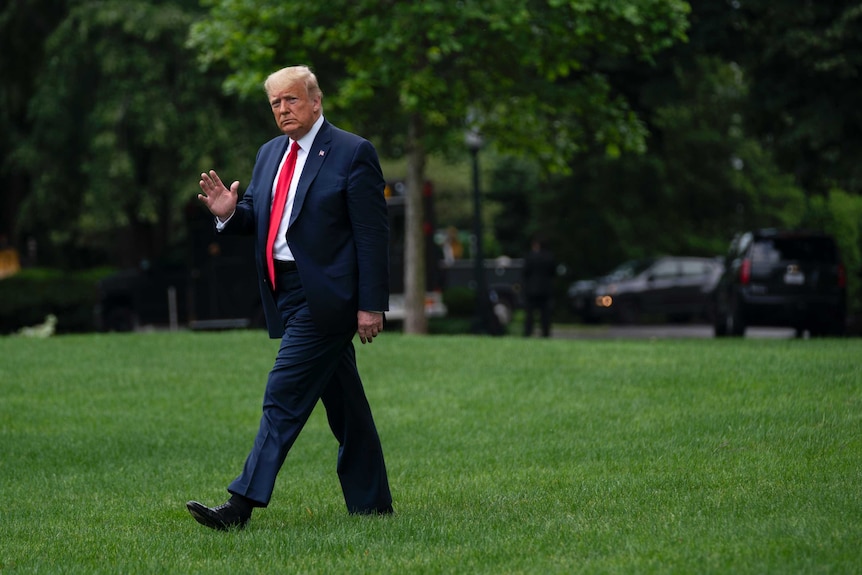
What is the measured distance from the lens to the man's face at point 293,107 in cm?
589

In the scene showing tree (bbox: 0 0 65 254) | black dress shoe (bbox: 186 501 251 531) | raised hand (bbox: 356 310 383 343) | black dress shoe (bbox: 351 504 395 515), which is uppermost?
tree (bbox: 0 0 65 254)

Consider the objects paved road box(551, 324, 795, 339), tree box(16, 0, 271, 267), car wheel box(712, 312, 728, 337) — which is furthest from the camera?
paved road box(551, 324, 795, 339)

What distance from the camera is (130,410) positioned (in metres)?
11.2

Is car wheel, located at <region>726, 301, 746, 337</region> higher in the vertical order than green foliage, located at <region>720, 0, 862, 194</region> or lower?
lower

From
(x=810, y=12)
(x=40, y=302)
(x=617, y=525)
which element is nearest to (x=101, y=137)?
(x=40, y=302)

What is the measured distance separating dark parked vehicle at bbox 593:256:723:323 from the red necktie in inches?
1082

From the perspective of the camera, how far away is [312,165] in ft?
19.5

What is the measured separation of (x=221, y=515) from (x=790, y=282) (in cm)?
1591

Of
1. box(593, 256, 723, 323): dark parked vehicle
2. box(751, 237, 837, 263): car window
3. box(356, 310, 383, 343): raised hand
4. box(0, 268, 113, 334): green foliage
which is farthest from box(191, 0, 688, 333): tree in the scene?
box(593, 256, 723, 323): dark parked vehicle

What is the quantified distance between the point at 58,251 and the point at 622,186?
17.9 meters

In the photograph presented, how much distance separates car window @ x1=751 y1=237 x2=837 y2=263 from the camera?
2047 centimetres

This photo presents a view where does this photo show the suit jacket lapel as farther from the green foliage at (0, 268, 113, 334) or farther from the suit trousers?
the green foliage at (0, 268, 113, 334)

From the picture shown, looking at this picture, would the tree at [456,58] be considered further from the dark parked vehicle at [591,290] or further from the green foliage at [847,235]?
the dark parked vehicle at [591,290]

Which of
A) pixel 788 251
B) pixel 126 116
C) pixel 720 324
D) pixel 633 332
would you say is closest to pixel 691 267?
pixel 633 332
